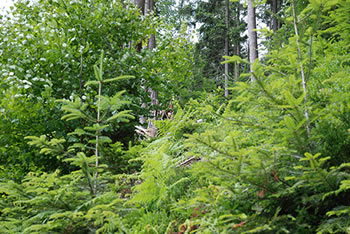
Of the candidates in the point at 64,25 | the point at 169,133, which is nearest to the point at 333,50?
the point at 169,133

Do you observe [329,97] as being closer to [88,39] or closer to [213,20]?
[88,39]

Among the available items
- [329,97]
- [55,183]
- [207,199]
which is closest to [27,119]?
[55,183]

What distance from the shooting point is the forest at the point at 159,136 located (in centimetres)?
148

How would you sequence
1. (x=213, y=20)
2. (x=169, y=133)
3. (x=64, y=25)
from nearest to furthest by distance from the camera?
1. (x=169, y=133)
2. (x=64, y=25)
3. (x=213, y=20)

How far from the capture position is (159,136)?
3.76 m

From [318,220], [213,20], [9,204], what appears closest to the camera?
[318,220]

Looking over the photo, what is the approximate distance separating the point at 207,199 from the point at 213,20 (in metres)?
21.7

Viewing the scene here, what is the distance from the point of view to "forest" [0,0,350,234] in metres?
1.48

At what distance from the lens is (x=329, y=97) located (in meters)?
1.65

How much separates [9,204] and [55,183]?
0.57 meters

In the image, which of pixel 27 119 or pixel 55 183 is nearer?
pixel 55 183

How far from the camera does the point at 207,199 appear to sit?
1.61 metres

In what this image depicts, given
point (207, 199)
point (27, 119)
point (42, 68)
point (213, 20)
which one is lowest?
point (207, 199)

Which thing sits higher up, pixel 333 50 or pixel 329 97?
pixel 333 50
